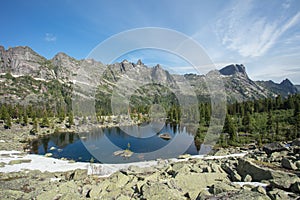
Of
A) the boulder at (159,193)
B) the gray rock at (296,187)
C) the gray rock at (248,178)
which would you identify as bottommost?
the boulder at (159,193)

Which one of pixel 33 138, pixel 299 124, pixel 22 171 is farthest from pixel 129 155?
pixel 299 124

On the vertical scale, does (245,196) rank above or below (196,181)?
above

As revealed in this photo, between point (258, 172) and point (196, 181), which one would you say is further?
point (196, 181)

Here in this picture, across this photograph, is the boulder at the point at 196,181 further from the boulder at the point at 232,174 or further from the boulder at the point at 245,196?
the boulder at the point at 245,196

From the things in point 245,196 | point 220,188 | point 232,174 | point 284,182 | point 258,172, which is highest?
point 245,196

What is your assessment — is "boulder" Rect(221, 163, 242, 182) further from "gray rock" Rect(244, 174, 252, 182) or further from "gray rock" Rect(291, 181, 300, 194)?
"gray rock" Rect(291, 181, 300, 194)

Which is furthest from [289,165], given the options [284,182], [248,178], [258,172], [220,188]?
[220,188]

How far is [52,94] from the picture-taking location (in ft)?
497

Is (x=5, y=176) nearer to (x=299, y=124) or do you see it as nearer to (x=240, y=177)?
(x=240, y=177)

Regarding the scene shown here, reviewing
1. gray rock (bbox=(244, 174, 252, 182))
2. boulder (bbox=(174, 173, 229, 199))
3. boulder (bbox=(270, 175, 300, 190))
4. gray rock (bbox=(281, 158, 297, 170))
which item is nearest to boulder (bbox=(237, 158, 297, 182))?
boulder (bbox=(270, 175, 300, 190))

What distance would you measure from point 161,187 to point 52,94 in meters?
163

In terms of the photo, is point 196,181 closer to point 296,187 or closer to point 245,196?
point 245,196

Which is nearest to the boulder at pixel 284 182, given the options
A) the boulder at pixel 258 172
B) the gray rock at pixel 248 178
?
the boulder at pixel 258 172

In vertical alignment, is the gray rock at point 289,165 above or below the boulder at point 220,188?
above
